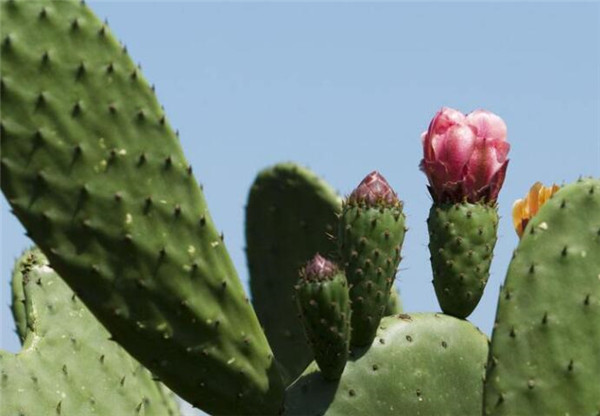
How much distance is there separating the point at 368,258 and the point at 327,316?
0.19 metres

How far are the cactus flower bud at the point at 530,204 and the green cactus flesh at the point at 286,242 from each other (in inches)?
51.8

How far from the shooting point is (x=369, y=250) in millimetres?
3141

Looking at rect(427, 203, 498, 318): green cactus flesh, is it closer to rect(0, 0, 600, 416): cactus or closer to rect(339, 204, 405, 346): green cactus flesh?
rect(0, 0, 600, 416): cactus

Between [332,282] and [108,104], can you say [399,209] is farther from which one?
[108,104]

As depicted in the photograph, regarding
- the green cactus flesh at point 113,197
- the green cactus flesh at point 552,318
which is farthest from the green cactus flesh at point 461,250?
the green cactus flesh at point 113,197

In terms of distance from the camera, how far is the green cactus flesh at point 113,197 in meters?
2.90

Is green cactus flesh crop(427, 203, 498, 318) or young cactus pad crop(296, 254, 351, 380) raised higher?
green cactus flesh crop(427, 203, 498, 318)

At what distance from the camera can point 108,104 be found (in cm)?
295

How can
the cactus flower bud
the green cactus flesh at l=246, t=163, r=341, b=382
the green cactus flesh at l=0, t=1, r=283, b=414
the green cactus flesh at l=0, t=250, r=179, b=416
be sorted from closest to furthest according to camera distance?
the green cactus flesh at l=0, t=1, r=283, b=414 < the cactus flower bud < the green cactus flesh at l=0, t=250, r=179, b=416 < the green cactus flesh at l=246, t=163, r=341, b=382

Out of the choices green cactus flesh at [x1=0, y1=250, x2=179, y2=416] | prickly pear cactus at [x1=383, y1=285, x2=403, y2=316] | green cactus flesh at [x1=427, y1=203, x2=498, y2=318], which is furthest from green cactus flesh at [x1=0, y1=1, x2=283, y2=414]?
prickly pear cactus at [x1=383, y1=285, x2=403, y2=316]

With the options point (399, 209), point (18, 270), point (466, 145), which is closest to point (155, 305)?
point (399, 209)

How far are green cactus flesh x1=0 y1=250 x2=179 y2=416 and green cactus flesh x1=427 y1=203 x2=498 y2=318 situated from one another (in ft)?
3.15

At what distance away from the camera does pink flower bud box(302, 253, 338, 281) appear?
298cm

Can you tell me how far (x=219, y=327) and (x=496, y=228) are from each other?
2.32 feet
